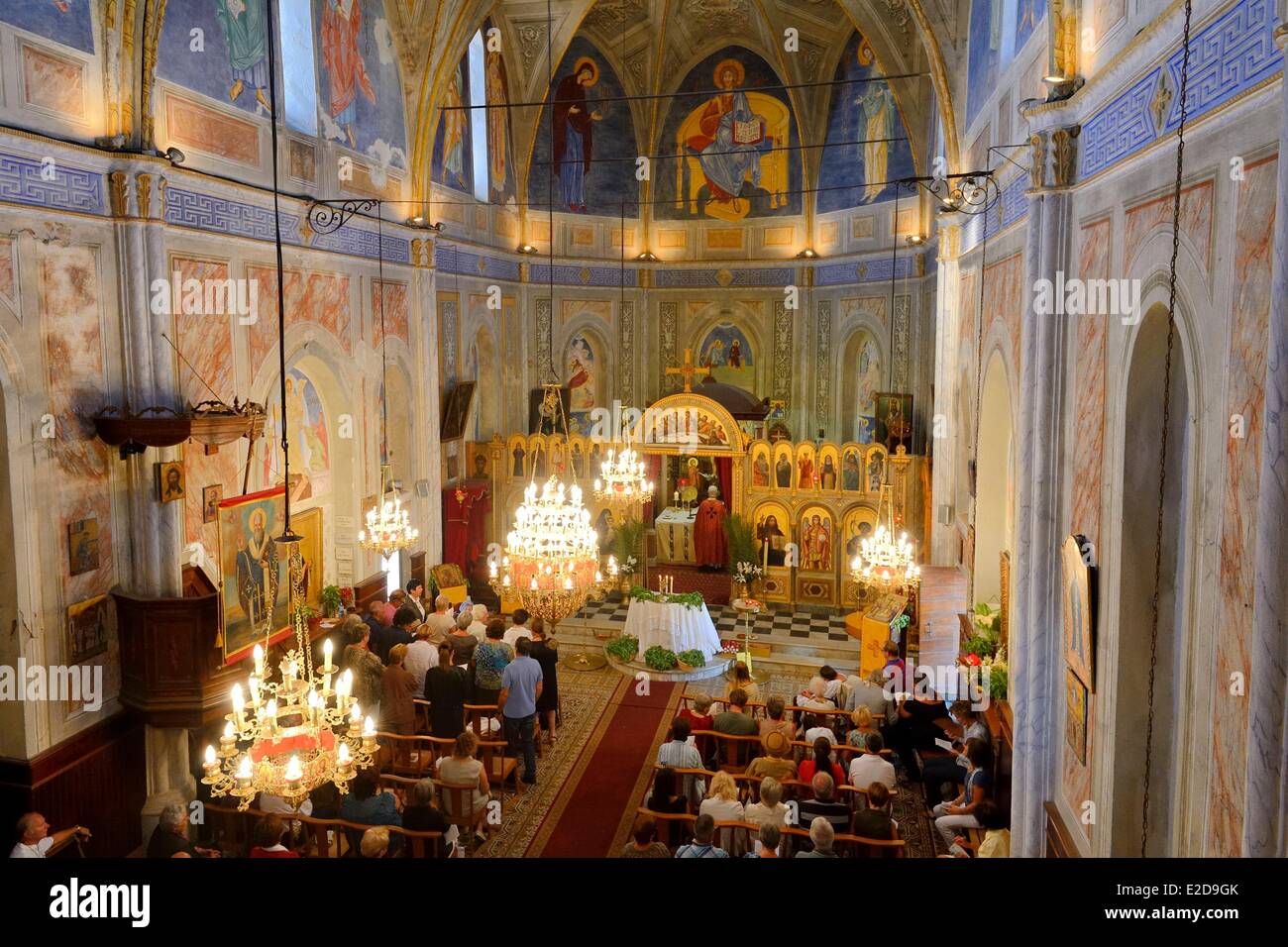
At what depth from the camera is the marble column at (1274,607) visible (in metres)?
3.16

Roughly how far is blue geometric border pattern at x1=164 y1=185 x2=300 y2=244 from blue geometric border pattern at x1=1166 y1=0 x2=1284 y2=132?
8.91 metres

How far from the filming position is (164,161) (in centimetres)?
906

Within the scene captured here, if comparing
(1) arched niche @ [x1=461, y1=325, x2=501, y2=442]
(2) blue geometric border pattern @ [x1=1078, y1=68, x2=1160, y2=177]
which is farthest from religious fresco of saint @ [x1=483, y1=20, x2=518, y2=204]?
(2) blue geometric border pattern @ [x1=1078, y1=68, x2=1160, y2=177]

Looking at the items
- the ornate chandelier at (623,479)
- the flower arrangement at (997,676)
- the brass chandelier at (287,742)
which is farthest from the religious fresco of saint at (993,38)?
the ornate chandelier at (623,479)

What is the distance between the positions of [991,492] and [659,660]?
14.9ft

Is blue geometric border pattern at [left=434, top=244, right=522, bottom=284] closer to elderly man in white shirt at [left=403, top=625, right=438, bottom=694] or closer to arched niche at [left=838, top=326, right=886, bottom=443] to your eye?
elderly man in white shirt at [left=403, top=625, right=438, bottom=694]

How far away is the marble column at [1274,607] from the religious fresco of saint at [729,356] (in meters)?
17.5

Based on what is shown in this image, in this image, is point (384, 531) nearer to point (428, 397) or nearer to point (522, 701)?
point (522, 701)

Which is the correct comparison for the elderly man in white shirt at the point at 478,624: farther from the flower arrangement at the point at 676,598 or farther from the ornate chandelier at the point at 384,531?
the flower arrangement at the point at 676,598

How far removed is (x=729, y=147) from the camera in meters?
20.1

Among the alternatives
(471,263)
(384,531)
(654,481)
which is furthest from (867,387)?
(384,531)

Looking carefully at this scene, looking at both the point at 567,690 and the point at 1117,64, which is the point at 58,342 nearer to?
the point at 567,690

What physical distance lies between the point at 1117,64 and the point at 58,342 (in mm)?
8662

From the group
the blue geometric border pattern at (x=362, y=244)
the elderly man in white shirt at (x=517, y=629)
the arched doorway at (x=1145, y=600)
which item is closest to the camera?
the arched doorway at (x=1145, y=600)
